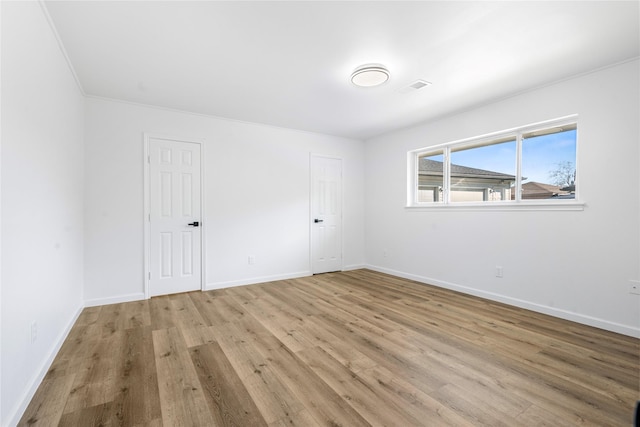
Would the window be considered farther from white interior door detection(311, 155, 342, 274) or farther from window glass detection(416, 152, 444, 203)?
white interior door detection(311, 155, 342, 274)

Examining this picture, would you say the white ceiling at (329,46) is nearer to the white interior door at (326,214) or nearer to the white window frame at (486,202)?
the white window frame at (486,202)

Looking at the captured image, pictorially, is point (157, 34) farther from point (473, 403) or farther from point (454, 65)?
point (473, 403)

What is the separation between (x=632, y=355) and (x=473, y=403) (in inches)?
65.9

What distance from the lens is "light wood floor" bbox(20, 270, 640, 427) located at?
1630mm

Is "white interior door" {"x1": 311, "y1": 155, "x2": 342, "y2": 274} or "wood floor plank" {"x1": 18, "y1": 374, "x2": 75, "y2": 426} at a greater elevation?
"white interior door" {"x1": 311, "y1": 155, "x2": 342, "y2": 274}

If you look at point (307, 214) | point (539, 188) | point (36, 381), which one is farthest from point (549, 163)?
point (36, 381)

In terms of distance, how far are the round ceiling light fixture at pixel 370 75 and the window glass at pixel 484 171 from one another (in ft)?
6.57

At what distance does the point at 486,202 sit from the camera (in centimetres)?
387

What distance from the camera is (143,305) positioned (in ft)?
11.7

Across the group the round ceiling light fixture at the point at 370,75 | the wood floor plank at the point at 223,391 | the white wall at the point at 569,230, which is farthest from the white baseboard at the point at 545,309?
the wood floor plank at the point at 223,391

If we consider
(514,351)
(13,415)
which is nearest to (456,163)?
(514,351)

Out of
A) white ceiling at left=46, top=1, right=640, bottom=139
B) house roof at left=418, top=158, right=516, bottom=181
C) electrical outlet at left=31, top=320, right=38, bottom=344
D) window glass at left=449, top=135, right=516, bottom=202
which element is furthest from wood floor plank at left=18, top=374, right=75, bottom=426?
house roof at left=418, top=158, right=516, bottom=181

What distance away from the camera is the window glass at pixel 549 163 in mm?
3172

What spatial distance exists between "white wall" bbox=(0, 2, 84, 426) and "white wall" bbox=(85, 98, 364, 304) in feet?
2.57
